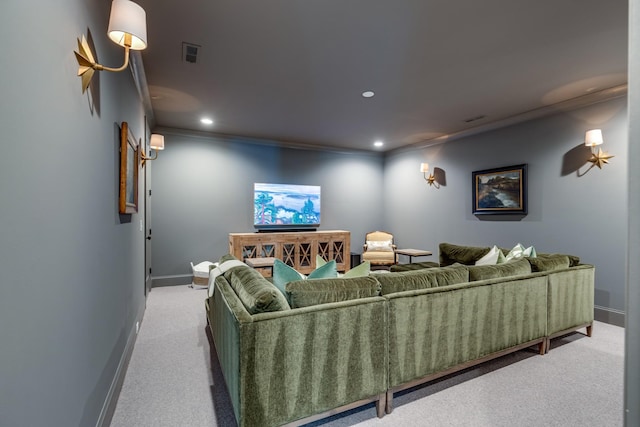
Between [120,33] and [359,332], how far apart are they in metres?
2.02

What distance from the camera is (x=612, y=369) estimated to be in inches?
96.8

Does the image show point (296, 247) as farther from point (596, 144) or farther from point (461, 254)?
point (596, 144)

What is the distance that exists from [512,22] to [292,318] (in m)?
2.59

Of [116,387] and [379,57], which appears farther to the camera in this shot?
[379,57]

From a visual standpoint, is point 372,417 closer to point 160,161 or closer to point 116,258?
point 116,258

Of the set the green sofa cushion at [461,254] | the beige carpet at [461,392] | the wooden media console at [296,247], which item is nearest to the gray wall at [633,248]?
the beige carpet at [461,392]

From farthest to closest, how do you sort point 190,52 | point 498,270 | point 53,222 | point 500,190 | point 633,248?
point 500,190 → point 190,52 → point 498,270 → point 53,222 → point 633,248

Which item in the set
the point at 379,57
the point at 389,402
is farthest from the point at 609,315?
the point at 379,57

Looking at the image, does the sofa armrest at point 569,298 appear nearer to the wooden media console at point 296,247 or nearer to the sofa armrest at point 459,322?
the sofa armrest at point 459,322

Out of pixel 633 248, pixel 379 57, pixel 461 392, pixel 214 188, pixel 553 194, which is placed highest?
pixel 379 57

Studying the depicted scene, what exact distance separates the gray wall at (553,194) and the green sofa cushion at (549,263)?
1.17 m

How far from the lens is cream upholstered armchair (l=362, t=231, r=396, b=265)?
5762mm

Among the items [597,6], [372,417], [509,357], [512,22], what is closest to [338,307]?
[372,417]

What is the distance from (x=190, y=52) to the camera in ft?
8.90
